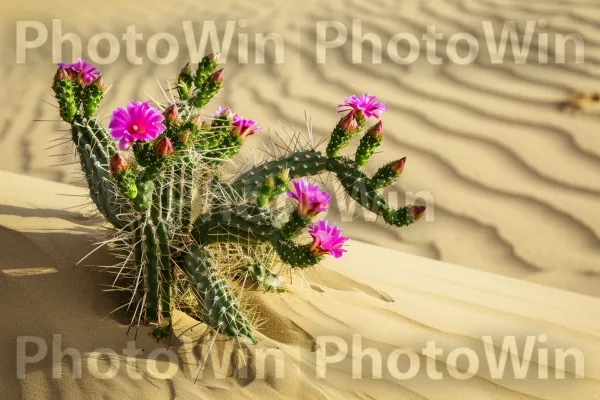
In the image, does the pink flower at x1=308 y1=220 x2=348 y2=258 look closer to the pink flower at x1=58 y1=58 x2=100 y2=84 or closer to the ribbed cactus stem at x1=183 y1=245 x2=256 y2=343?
the ribbed cactus stem at x1=183 y1=245 x2=256 y2=343

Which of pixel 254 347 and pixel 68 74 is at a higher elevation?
pixel 68 74

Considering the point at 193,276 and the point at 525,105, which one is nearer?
the point at 193,276

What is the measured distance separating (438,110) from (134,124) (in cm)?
447

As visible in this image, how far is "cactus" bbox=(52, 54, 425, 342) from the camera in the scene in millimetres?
2053

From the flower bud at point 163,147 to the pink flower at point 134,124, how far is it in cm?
3

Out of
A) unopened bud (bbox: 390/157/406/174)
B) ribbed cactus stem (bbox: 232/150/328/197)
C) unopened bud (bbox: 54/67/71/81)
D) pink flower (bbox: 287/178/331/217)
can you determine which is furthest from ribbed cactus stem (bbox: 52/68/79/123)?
unopened bud (bbox: 390/157/406/174)

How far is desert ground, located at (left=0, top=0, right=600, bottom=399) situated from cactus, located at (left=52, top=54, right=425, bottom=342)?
0.20m

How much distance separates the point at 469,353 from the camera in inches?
101

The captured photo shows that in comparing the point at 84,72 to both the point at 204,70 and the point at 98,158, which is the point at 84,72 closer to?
the point at 98,158

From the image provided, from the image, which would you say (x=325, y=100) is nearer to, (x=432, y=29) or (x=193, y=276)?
(x=432, y=29)

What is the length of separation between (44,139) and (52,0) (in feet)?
10.4

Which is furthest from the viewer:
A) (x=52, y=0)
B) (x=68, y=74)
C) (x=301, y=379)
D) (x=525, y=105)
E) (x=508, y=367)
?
(x=52, y=0)

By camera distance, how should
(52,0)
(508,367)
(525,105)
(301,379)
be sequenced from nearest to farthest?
(301,379) → (508,367) → (525,105) → (52,0)

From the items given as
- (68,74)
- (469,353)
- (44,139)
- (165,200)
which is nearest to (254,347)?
(165,200)
